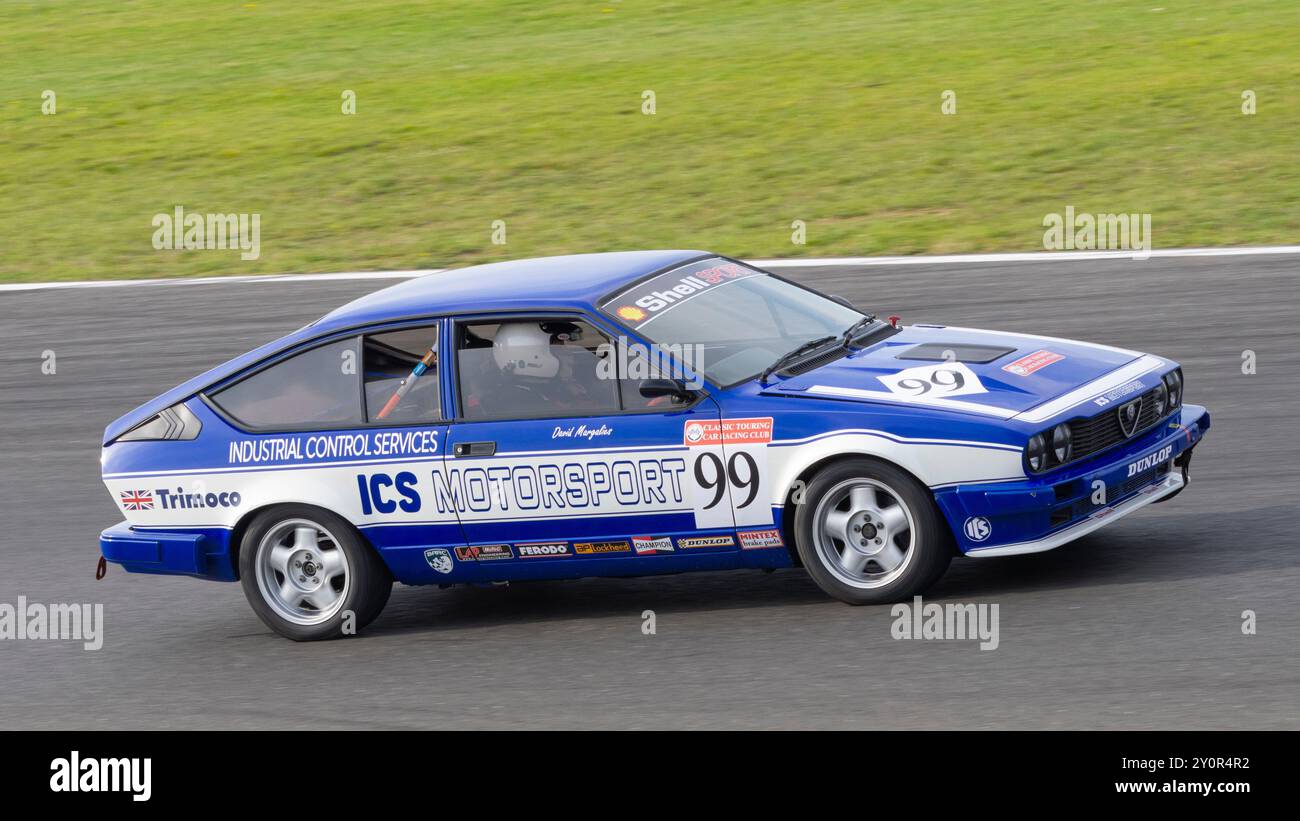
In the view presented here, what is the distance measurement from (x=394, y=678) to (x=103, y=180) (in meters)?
14.4

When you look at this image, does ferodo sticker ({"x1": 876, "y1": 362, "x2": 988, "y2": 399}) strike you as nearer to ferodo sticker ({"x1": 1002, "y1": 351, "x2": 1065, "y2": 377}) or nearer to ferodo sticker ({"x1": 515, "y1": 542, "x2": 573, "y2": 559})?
ferodo sticker ({"x1": 1002, "y1": 351, "x2": 1065, "y2": 377})

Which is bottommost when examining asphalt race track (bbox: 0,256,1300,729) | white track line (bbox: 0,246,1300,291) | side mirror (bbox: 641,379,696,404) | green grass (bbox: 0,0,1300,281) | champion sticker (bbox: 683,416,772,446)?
asphalt race track (bbox: 0,256,1300,729)

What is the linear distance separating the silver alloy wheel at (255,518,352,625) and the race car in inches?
0.4

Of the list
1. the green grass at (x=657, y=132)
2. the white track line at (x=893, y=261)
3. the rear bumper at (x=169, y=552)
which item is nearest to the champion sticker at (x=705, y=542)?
the rear bumper at (x=169, y=552)

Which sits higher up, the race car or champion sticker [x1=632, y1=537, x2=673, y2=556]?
the race car

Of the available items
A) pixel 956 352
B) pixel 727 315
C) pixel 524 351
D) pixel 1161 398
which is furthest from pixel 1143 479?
pixel 524 351

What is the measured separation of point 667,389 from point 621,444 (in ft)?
0.98

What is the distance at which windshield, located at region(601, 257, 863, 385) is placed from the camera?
7.12 m

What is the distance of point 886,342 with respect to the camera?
7551 mm

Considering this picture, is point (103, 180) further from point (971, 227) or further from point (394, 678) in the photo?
point (394, 678)

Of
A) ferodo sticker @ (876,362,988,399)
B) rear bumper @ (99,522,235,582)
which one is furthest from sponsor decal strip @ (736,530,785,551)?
rear bumper @ (99,522,235,582)

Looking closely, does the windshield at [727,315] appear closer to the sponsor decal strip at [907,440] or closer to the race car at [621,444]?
the race car at [621,444]

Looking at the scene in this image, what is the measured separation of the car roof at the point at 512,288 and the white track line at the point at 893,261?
6.26 m

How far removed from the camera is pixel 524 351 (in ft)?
23.7
